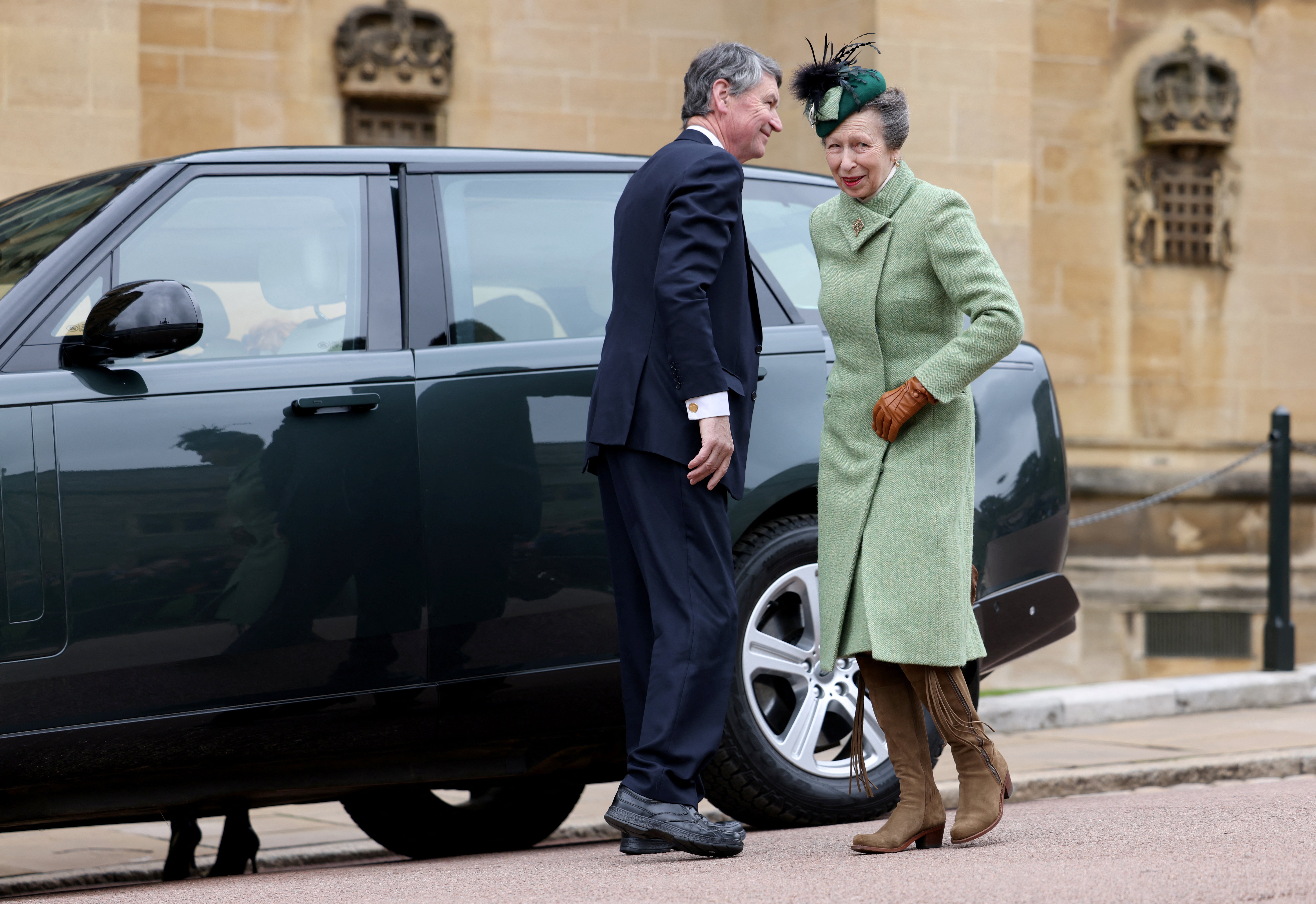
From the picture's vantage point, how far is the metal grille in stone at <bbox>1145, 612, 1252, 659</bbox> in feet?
37.9

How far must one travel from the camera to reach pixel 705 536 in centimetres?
398

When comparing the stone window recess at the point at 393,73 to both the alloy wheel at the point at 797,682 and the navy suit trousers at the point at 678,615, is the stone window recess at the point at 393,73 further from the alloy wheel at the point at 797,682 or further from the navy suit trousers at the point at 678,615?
the navy suit trousers at the point at 678,615

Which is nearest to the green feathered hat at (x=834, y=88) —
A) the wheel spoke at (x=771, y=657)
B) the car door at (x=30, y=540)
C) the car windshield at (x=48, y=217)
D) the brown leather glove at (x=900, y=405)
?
the brown leather glove at (x=900, y=405)

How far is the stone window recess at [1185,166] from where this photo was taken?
1180cm

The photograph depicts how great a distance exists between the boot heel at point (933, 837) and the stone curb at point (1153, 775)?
192cm

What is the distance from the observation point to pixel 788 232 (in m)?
5.05

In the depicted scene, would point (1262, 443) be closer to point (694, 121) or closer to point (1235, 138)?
point (1235, 138)

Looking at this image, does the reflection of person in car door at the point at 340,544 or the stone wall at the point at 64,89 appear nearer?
the reflection of person in car door at the point at 340,544

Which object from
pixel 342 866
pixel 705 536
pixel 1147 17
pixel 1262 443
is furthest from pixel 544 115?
pixel 705 536

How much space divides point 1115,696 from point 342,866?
12.7 feet

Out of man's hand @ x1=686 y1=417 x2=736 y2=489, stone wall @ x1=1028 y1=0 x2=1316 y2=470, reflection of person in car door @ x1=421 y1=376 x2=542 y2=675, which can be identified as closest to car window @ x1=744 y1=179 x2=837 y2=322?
reflection of person in car door @ x1=421 y1=376 x2=542 y2=675

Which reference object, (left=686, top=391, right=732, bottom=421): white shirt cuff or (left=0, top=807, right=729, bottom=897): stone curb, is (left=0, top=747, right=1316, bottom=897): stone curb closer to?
(left=0, top=807, right=729, bottom=897): stone curb

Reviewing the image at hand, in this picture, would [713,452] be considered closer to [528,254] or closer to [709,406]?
[709,406]

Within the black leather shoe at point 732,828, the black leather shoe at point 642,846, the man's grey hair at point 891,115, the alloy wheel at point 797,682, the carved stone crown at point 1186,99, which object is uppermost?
the carved stone crown at point 1186,99
